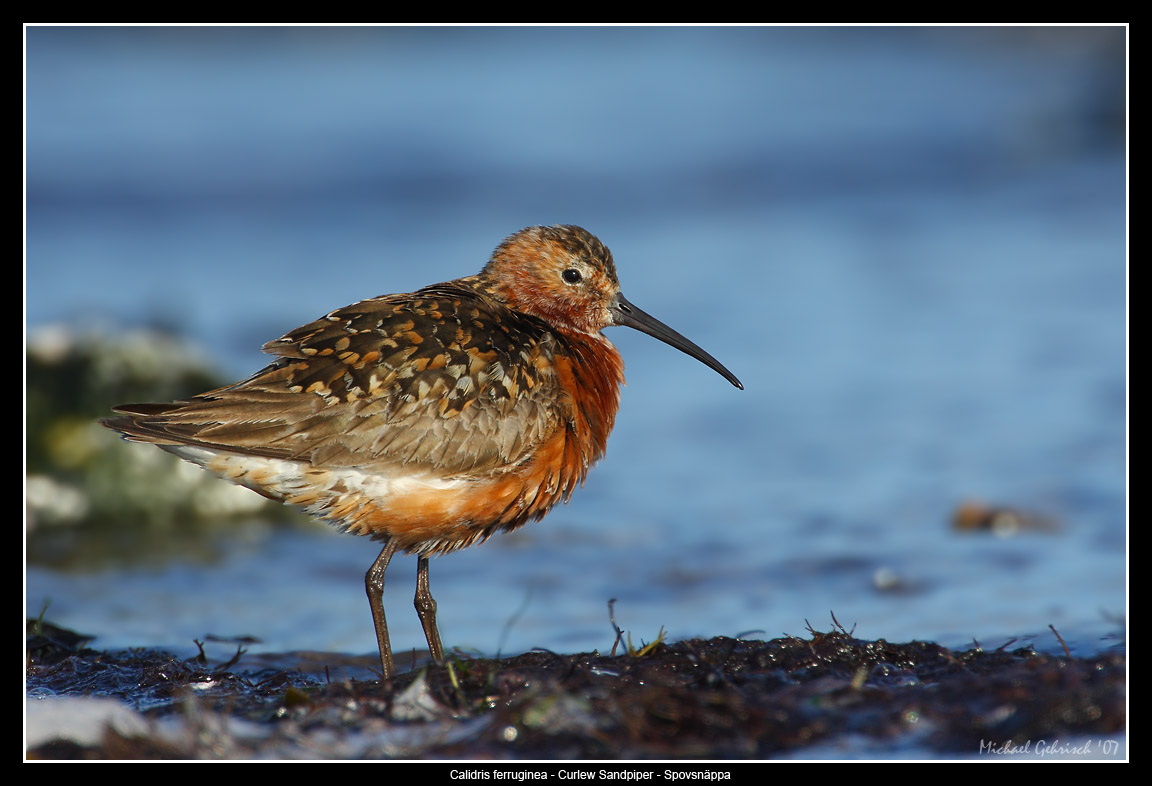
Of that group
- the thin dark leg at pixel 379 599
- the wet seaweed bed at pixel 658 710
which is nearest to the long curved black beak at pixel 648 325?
the thin dark leg at pixel 379 599

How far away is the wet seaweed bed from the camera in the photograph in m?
4.87

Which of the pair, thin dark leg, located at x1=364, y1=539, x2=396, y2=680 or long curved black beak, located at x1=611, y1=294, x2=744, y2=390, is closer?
thin dark leg, located at x1=364, y1=539, x2=396, y2=680

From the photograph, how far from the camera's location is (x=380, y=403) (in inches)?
230

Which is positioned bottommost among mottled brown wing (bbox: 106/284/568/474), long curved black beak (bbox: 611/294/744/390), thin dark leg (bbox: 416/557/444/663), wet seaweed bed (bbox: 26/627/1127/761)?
wet seaweed bed (bbox: 26/627/1127/761)

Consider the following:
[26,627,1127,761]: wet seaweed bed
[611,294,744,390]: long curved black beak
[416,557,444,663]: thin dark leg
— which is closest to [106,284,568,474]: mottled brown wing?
[416,557,444,663]: thin dark leg

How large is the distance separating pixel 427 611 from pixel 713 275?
8.64 m

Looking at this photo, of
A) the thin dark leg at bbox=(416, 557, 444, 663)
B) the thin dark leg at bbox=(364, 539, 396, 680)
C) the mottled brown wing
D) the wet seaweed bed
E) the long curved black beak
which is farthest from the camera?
the long curved black beak

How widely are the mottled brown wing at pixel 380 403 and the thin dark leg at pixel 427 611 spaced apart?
0.93 metres

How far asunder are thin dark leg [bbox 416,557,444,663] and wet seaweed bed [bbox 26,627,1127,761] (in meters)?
0.68

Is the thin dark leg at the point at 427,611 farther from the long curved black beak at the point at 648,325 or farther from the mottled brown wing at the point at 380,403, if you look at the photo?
the long curved black beak at the point at 648,325

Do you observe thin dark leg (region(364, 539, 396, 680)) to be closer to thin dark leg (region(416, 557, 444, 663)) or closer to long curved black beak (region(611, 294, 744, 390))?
thin dark leg (region(416, 557, 444, 663))

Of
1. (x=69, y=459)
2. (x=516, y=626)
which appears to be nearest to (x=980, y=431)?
(x=516, y=626)

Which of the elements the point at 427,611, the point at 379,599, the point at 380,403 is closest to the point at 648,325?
the point at 380,403

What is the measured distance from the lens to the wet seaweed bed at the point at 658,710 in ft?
16.0
